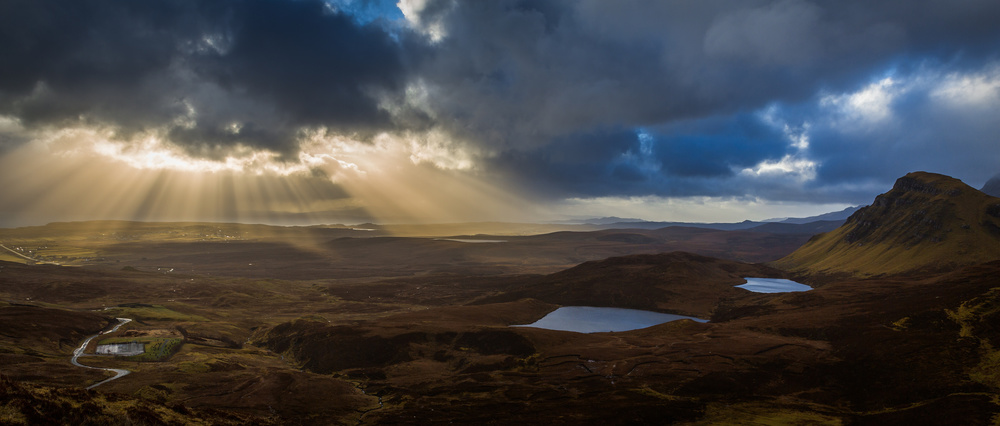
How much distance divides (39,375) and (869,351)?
361 feet

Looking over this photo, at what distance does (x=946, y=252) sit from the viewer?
170 m

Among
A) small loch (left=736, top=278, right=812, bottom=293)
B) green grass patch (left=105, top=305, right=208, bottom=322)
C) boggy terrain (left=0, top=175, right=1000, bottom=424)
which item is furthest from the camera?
small loch (left=736, top=278, right=812, bottom=293)

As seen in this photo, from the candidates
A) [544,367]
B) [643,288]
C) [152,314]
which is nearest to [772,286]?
[643,288]

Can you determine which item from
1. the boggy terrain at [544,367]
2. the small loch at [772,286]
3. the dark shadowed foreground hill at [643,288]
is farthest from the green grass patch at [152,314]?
the small loch at [772,286]

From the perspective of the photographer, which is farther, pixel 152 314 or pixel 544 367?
pixel 152 314

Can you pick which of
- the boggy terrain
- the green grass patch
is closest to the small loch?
the boggy terrain

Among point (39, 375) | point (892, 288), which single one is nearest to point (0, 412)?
point (39, 375)

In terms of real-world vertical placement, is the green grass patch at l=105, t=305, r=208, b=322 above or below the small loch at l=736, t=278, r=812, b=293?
below

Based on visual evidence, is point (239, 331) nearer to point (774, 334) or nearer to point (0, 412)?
point (0, 412)

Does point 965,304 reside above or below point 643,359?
above

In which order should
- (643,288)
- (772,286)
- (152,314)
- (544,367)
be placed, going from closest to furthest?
(544,367) < (152,314) < (643,288) < (772,286)

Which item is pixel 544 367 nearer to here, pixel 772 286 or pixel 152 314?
pixel 152 314

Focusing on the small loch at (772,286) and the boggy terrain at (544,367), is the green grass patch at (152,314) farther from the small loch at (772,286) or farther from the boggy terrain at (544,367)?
the small loch at (772,286)

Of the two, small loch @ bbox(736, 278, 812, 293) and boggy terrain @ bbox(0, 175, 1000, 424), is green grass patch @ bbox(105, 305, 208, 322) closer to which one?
boggy terrain @ bbox(0, 175, 1000, 424)
